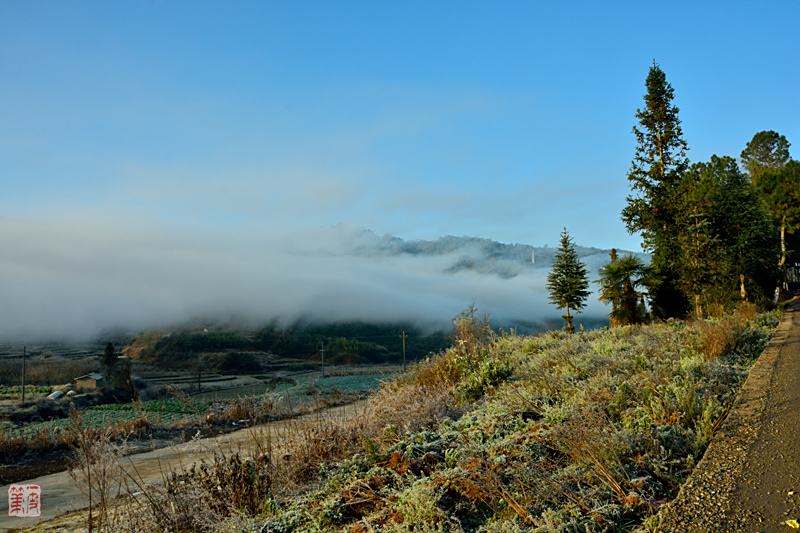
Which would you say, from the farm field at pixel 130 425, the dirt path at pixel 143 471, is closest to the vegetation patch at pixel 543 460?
the dirt path at pixel 143 471

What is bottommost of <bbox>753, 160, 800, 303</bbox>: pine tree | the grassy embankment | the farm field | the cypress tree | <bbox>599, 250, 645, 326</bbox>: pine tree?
the farm field

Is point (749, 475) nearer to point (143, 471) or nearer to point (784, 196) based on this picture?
point (143, 471)

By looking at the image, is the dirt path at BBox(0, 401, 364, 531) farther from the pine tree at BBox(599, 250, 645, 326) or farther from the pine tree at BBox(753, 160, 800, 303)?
the pine tree at BBox(753, 160, 800, 303)

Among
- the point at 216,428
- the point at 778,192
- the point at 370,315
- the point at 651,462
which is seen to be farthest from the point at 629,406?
the point at 370,315

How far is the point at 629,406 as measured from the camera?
20.1ft

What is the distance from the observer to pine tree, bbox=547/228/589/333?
114 feet

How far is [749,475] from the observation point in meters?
3.99

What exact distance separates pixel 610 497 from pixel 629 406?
236cm

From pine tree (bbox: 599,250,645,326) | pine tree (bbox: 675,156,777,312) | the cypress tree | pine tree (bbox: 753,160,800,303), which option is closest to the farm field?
pine tree (bbox: 599,250,645,326)

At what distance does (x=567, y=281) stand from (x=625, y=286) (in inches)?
274

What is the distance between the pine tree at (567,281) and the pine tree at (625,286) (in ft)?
19.5

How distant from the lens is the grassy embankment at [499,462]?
13.2 ft

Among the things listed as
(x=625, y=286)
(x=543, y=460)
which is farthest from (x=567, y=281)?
(x=543, y=460)

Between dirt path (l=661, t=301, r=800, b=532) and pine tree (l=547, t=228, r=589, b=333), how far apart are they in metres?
29.3
